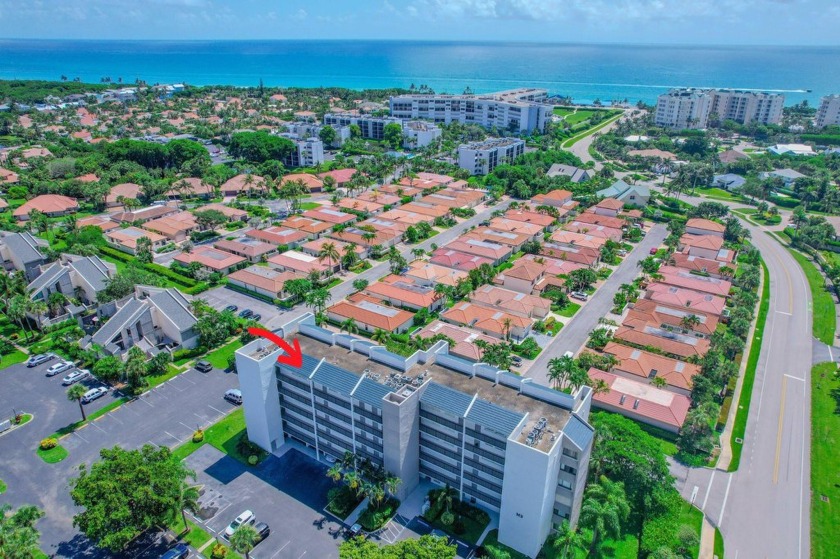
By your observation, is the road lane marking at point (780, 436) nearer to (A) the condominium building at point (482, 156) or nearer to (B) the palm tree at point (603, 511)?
(B) the palm tree at point (603, 511)

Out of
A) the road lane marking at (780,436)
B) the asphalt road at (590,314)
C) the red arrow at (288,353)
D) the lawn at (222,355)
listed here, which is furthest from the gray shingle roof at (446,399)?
the lawn at (222,355)

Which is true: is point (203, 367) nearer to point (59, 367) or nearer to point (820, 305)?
point (59, 367)

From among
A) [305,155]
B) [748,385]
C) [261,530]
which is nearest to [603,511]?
[261,530]

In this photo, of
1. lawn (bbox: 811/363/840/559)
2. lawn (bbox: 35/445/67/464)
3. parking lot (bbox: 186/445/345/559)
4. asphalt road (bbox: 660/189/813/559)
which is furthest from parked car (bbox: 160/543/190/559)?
lawn (bbox: 811/363/840/559)

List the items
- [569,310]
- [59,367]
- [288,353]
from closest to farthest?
[288,353]
[59,367]
[569,310]

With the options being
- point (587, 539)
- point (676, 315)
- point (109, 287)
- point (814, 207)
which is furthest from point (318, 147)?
point (587, 539)
